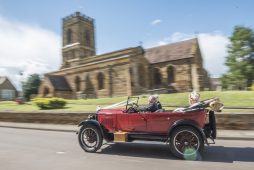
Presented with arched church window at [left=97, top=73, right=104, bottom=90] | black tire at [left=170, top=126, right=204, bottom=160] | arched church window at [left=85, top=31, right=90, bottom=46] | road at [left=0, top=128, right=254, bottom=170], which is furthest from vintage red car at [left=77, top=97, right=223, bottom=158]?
arched church window at [left=85, top=31, right=90, bottom=46]

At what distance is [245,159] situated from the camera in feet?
23.0

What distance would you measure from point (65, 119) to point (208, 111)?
502 inches

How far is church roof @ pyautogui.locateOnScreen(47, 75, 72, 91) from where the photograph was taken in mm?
47019

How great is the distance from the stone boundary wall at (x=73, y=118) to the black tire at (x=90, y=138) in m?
7.09

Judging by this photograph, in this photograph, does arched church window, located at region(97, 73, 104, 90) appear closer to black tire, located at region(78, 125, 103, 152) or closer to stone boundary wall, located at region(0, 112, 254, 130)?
stone boundary wall, located at region(0, 112, 254, 130)

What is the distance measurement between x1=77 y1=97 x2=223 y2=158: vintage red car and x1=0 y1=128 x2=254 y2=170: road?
1.29 ft

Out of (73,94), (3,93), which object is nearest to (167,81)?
Answer: (73,94)

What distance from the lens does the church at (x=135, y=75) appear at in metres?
41.8

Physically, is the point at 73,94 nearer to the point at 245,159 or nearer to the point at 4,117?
the point at 4,117

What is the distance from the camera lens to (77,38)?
6425 cm

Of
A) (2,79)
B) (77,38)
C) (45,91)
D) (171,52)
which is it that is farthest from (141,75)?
(2,79)

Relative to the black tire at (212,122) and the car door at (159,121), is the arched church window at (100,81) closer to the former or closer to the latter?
the car door at (159,121)

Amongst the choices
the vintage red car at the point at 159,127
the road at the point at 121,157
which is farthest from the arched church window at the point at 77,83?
the vintage red car at the point at 159,127

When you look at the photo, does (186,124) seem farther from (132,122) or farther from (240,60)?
(240,60)
